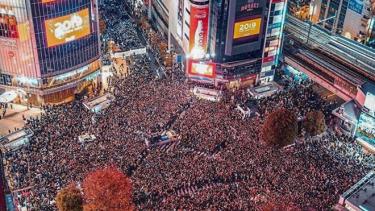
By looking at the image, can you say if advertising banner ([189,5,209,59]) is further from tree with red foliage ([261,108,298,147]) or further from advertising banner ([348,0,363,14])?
advertising banner ([348,0,363,14])

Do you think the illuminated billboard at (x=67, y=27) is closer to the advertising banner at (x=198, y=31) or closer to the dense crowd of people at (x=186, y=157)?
the dense crowd of people at (x=186, y=157)

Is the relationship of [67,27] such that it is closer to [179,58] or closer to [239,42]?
[179,58]

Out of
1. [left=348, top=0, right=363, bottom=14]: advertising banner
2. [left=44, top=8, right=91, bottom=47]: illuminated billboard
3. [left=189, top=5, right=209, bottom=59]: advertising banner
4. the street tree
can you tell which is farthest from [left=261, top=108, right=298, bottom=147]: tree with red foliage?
[left=348, top=0, right=363, bottom=14]: advertising banner

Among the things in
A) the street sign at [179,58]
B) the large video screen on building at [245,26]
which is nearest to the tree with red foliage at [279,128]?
the large video screen on building at [245,26]

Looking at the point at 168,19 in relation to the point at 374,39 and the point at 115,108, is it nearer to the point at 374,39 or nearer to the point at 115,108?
the point at 115,108

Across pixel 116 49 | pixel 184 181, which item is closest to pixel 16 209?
pixel 184 181
